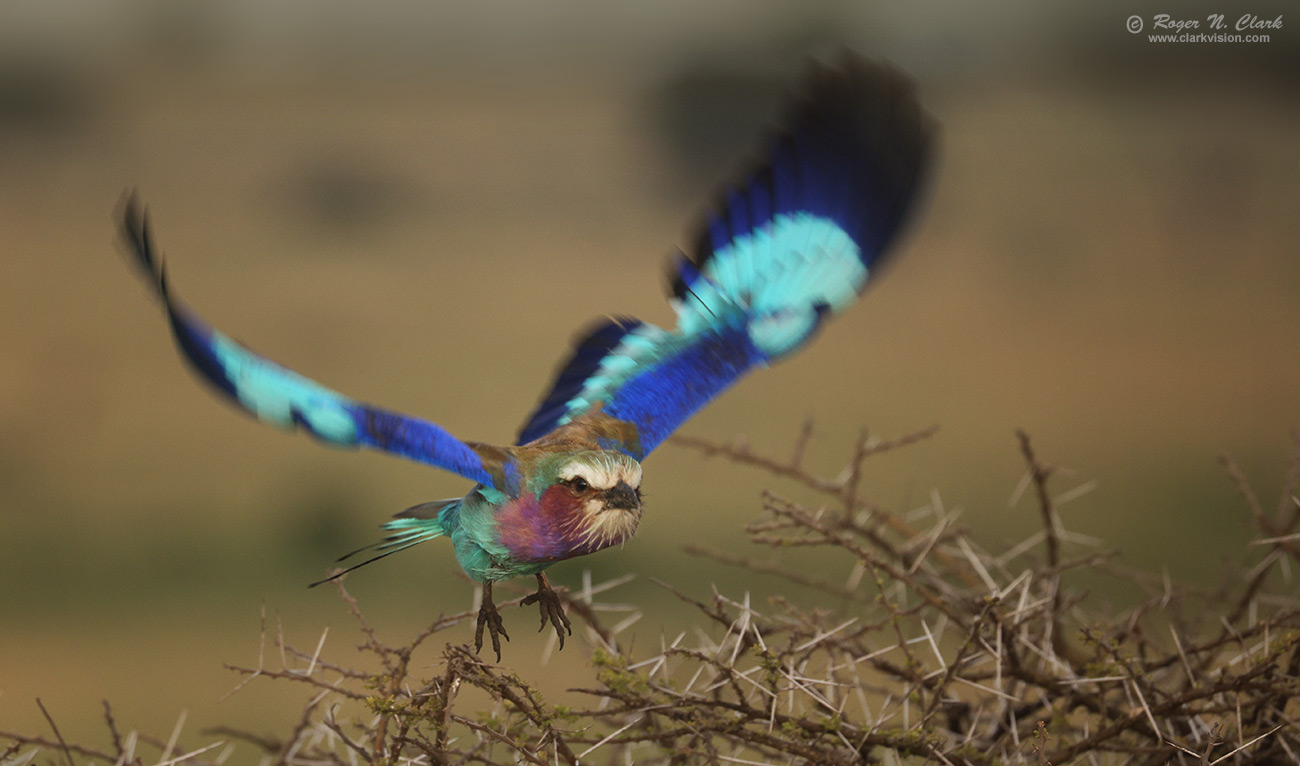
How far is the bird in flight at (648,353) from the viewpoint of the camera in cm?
66

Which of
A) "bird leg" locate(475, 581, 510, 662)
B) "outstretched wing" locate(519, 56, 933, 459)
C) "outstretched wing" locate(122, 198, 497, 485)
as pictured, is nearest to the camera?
"outstretched wing" locate(122, 198, 497, 485)

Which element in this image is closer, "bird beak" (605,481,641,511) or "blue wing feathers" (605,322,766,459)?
"bird beak" (605,481,641,511)

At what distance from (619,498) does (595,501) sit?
1cm

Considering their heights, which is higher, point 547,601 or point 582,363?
point 582,363

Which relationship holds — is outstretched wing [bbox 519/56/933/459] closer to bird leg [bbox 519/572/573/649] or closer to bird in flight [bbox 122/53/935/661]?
bird in flight [bbox 122/53/935/661]

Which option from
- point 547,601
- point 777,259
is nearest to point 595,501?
point 547,601

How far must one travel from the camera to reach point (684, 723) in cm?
69

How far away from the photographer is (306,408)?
0.65 metres

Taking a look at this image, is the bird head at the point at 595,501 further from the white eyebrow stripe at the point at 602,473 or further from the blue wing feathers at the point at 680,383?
the blue wing feathers at the point at 680,383

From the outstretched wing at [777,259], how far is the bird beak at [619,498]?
138 mm

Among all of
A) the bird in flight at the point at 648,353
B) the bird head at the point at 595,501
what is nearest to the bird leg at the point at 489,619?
the bird in flight at the point at 648,353

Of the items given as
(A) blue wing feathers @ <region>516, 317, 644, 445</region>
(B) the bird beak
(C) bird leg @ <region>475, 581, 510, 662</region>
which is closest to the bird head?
(B) the bird beak

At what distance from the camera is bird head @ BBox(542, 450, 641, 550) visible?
0.66 metres

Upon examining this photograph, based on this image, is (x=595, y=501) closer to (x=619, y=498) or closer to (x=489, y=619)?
(x=619, y=498)
